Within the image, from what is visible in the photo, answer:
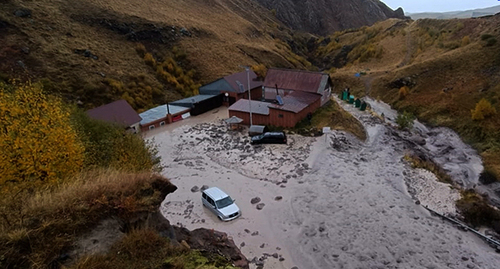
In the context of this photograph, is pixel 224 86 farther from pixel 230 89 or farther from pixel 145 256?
pixel 145 256

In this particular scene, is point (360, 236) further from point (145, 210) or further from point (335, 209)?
point (145, 210)

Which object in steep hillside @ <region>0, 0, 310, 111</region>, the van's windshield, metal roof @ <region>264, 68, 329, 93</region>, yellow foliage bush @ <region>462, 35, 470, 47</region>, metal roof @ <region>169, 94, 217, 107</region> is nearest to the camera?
the van's windshield

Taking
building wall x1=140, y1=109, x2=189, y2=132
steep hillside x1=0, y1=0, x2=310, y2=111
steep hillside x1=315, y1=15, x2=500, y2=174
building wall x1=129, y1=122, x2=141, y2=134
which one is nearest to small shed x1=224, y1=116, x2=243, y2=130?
building wall x1=140, y1=109, x2=189, y2=132

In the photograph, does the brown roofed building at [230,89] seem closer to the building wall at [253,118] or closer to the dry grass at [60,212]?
the building wall at [253,118]

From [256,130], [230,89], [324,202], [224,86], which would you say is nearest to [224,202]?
[324,202]

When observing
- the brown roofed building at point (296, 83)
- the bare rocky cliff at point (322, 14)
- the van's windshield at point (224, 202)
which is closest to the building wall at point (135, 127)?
the van's windshield at point (224, 202)

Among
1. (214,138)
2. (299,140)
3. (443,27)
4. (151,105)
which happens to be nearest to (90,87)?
(151,105)

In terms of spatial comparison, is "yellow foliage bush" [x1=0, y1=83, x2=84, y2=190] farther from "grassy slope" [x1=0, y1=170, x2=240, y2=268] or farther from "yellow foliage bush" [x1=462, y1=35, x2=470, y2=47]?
"yellow foliage bush" [x1=462, y1=35, x2=470, y2=47]
